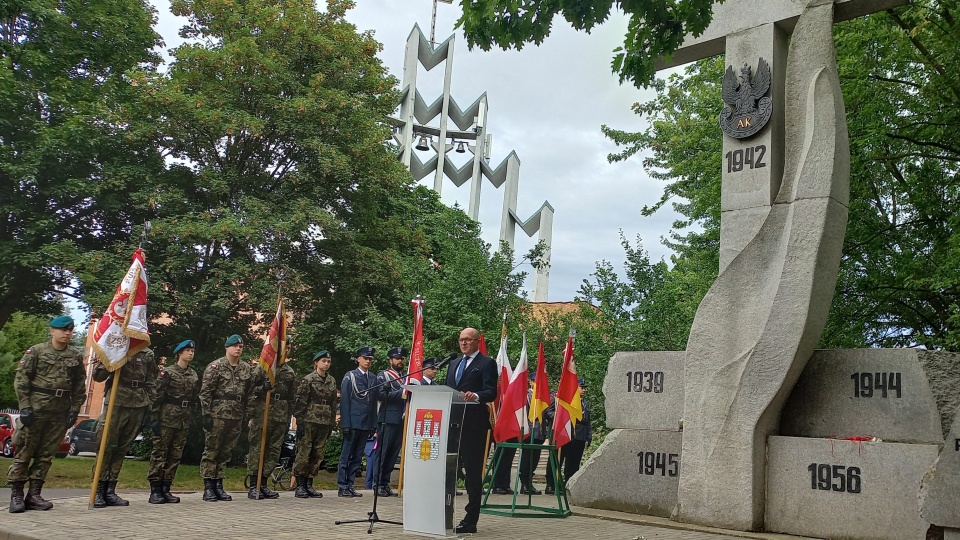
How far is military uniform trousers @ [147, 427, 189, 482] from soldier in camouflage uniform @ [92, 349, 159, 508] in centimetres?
44

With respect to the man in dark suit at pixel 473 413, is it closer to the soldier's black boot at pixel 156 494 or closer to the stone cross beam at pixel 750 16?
the stone cross beam at pixel 750 16

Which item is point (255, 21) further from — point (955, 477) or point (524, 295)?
point (955, 477)

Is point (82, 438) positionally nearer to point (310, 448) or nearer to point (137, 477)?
point (137, 477)

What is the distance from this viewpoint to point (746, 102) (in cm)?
896

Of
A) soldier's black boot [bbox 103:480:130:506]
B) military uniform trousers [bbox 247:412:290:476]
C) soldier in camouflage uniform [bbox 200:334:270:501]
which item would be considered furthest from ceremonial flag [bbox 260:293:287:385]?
soldier's black boot [bbox 103:480:130:506]

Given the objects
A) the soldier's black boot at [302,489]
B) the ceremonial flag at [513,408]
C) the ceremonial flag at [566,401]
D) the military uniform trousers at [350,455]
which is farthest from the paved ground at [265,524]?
the military uniform trousers at [350,455]

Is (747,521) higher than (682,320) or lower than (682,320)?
lower

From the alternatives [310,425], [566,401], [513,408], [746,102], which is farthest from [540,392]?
[746,102]

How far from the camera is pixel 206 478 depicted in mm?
10211

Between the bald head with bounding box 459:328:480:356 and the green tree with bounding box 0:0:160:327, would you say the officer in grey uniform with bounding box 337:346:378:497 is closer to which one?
the bald head with bounding box 459:328:480:356

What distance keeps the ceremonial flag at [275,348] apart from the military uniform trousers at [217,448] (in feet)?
2.99

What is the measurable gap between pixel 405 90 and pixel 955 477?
111 ft

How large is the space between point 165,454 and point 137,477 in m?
6.47

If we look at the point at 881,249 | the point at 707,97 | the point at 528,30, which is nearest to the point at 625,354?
the point at 528,30
